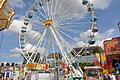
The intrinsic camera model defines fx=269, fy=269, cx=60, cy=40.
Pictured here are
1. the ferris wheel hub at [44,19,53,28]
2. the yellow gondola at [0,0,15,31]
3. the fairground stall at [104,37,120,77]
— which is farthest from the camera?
the fairground stall at [104,37,120,77]

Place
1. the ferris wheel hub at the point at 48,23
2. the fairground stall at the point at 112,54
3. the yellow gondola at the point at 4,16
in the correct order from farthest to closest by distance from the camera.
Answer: the fairground stall at the point at 112,54 → the ferris wheel hub at the point at 48,23 → the yellow gondola at the point at 4,16

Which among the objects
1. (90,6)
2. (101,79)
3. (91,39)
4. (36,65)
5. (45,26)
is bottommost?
(101,79)

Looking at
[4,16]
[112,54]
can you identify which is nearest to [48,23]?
[112,54]

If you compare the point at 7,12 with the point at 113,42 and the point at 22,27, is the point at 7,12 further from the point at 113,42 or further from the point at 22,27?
the point at 113,42

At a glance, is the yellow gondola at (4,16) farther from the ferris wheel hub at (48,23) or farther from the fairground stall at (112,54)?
the fairground stall at (112,54)

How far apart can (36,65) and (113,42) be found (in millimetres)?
13676

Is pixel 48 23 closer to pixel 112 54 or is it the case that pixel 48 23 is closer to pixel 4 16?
pixel 112 54

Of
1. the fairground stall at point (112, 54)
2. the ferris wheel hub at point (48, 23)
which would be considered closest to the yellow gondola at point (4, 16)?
the ferris wheel hub at point (48, 23)

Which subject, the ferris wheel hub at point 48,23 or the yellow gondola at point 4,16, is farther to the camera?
the ferris wheel hub at point 48,23

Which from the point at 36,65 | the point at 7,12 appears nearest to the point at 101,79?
the point at 36,65

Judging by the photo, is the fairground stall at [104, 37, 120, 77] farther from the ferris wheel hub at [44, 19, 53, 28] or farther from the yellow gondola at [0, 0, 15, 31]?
the yellow gondola at [0, 0, 15, 31]

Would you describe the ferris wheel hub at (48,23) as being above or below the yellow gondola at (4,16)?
above

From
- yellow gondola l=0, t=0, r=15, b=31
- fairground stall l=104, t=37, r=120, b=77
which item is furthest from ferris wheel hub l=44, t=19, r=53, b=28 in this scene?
yellow gondola l=0, t=0, r=15, b=31

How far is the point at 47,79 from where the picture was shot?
24.0 metres
